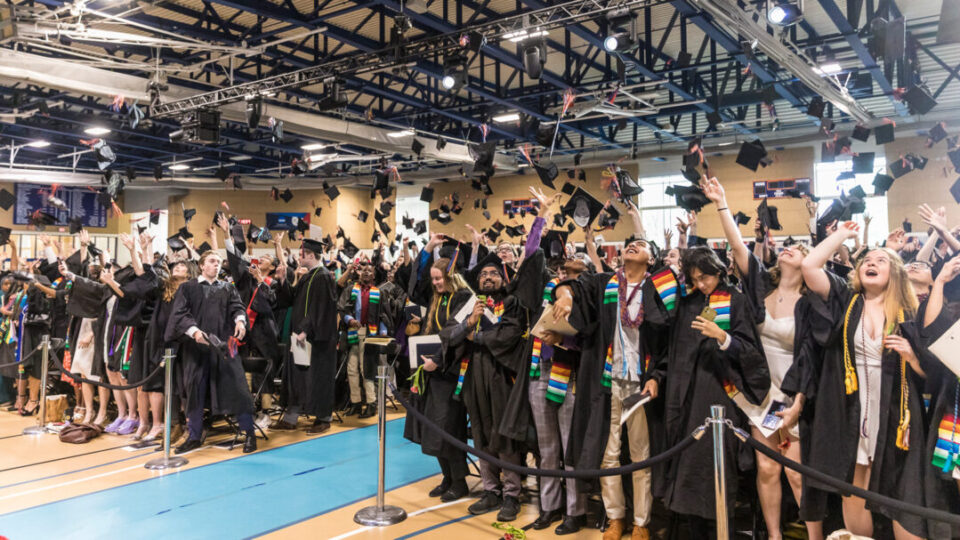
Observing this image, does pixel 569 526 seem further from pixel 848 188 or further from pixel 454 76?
pixel 848 188

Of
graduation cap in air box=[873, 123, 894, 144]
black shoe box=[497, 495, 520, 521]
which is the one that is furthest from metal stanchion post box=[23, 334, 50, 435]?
graduation cap in air box=[873, 123, 894, 144]

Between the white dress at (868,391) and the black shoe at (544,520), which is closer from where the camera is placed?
the white dress at (868,391)

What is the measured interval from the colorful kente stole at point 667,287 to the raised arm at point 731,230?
1.18 feet

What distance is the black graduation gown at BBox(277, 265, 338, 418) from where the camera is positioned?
266 inches

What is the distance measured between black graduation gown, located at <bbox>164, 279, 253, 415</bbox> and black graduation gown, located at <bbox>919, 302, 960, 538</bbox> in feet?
17.5

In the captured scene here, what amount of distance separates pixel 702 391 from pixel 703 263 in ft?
2.28

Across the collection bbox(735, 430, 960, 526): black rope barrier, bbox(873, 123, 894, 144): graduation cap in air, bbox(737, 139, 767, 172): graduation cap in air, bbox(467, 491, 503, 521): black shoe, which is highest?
bbox(873, 123, 894, 144): graduation cap in air

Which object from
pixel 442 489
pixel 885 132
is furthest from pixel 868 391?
pixel 885 132

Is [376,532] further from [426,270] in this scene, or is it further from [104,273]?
[104,273]

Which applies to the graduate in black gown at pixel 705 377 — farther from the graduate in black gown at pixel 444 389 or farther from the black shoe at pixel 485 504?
the graduate in black gown at pixel 444 389

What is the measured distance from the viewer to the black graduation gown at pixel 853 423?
2.87 m

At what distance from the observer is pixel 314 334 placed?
6758 mm

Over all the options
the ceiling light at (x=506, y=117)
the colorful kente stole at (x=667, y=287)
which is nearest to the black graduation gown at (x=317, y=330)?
the colorful kente stole at (x=667, y=287)

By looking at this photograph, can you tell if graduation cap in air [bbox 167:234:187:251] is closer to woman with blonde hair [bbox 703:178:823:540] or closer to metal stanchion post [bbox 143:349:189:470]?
metal stanchion post [bbox 143:349:189:470]
